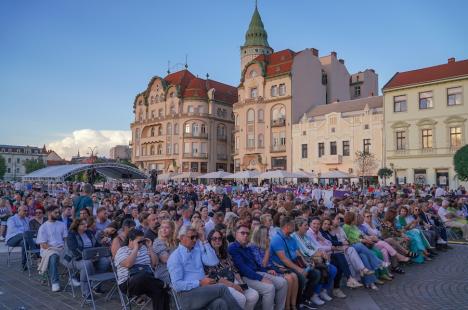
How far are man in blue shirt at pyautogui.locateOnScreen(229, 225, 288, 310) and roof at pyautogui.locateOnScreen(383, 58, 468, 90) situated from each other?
3531cm

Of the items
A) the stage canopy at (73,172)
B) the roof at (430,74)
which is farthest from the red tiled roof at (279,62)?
the stage canopy at (73,172)

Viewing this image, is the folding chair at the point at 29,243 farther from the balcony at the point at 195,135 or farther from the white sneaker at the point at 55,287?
the balcony at the point at 195,135

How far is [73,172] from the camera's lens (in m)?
27.6

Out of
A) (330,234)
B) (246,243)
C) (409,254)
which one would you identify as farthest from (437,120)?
(246,243)

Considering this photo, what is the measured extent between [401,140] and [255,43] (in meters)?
34.4

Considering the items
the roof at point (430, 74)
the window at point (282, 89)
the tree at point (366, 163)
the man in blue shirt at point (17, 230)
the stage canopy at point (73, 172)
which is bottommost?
the man in blue shirt at point (17, 230)

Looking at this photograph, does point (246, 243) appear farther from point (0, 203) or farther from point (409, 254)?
point (0, 203)

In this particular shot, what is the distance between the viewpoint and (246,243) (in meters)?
6.73

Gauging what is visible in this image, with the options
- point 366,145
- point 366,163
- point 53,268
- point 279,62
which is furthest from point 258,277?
point 279,62

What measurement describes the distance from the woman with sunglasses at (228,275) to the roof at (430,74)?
35.7 meters

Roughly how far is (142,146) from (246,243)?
59.7m

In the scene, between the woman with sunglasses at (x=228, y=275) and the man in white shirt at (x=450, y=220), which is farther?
the man in white shirt at (x=450, y=220)

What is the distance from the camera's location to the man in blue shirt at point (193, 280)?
18.1 feet

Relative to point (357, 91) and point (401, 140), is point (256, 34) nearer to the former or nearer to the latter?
point (357, 91)
